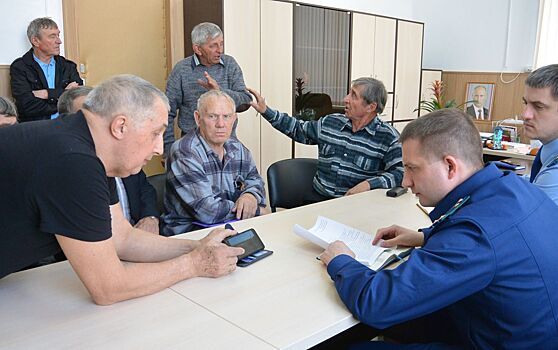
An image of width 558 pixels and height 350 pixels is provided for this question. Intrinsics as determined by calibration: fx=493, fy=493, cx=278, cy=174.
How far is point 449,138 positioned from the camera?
134 cm

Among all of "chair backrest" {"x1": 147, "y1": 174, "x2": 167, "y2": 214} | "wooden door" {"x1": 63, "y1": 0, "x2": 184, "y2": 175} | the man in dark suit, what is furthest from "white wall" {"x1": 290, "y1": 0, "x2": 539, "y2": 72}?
"chair backrest" {"x1": 147, "y1": 174, "x2": 167, "y2": 214}

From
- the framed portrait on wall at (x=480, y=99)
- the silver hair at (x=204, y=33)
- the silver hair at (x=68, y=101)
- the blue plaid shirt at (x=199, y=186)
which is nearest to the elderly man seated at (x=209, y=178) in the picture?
the blue plaid shirt at (x=199, y=186)

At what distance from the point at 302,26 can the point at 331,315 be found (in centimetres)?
407

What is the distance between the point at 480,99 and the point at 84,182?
608 centimetres

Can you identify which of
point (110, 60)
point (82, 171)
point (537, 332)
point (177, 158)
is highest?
point (110, 60)

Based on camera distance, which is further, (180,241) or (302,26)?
(302,26)

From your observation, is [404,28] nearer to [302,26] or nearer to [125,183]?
[302,26]

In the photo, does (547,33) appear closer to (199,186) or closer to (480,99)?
(480,99)

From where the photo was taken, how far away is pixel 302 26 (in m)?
4.91

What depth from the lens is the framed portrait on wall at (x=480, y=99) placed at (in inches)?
247

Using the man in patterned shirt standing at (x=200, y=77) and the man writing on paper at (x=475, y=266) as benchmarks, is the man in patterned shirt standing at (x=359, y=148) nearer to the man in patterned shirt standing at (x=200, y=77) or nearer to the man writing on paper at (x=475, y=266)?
the man in patterned shirt standing at (x=200, y=77)

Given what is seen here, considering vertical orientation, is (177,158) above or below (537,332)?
above

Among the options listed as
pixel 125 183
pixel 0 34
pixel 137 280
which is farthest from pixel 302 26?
pixel 137 280

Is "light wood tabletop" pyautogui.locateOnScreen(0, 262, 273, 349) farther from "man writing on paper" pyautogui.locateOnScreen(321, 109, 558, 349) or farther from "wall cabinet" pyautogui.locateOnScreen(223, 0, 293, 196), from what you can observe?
"wall cabinet" pyautogui.locateOnScreen(223, 0, 293, 196)
